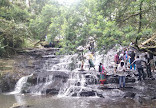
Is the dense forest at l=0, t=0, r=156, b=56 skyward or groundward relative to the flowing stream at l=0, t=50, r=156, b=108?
skyward

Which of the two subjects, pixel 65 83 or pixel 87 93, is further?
pixel 65 83

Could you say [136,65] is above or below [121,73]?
above

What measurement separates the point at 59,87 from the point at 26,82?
3.45m

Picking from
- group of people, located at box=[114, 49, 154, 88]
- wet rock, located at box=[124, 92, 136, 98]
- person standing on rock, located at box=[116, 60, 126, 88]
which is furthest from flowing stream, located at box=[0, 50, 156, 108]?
group of people, located at box=[114, 49, 154, 88]

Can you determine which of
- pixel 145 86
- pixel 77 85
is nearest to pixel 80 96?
pixel 77 85

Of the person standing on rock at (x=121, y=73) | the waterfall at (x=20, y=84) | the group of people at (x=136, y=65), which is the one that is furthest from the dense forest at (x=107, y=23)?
the waterfall at (x=20, y=84)

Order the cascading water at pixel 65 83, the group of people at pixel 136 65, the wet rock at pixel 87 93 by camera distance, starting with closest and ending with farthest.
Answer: the group of people at pixel 136 65 → the wet rock at pixel 87 93 → the cascading water at pixel 65 83

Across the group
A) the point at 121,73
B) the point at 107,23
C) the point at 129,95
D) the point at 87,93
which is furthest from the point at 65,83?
the point at 107,23

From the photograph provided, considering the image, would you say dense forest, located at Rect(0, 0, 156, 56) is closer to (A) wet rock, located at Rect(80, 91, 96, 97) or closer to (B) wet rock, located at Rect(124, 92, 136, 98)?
(A) wet rock, located at Rect(80, 91, 96, 97)

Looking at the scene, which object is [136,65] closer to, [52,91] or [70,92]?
[70,92]

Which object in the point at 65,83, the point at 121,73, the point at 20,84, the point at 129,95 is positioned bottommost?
the point at 129,95

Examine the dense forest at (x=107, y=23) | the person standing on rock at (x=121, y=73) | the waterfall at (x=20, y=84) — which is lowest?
the waterfall at (x=20, y=84)

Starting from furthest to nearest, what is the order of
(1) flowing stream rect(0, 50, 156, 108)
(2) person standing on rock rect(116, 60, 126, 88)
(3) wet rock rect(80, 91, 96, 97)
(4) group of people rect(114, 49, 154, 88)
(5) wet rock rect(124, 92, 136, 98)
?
(3) wet rock rect(80, 91, 96, 97), (4) group of people rect(114, 49, 154, 88), (2) person standing on rock rect(116, 60, 126, 88), (5) wet rock rect(124, 92, 136, 98), (1) flowing stream rect(0, 50, 156, 108)

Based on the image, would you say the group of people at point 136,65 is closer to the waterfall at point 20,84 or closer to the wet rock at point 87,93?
the wet rock at point 87,93
